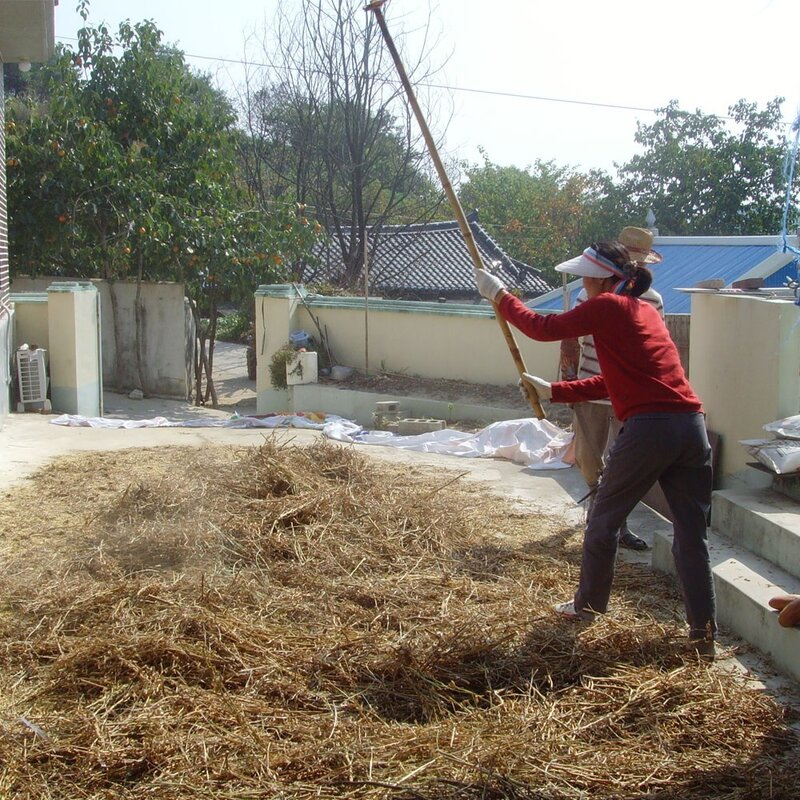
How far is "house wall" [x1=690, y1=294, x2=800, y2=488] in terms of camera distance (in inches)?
198

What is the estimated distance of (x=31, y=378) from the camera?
10820 mm

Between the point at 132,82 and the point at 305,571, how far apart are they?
11.6m

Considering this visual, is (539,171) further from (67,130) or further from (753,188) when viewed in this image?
(67,130)

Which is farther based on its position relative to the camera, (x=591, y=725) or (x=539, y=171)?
(x=539, y=171)

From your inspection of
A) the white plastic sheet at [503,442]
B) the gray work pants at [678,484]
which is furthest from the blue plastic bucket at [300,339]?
the gray work pants at [678,484]

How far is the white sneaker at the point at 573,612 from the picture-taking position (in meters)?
3.79

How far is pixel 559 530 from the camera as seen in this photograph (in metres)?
5.45

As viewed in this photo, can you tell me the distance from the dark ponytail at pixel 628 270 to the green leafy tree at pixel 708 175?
53.4ft

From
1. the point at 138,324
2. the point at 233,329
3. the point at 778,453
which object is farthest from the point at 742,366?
the point at 233,329

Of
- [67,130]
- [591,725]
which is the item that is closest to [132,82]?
[67,130]

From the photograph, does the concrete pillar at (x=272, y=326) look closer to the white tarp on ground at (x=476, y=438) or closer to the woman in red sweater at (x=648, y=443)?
the white tarp on ground at (x=476, y=438)

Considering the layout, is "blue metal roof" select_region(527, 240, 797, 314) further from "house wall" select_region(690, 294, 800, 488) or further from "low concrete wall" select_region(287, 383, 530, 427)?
"house wall" select_region(690, 294, 800, 488)

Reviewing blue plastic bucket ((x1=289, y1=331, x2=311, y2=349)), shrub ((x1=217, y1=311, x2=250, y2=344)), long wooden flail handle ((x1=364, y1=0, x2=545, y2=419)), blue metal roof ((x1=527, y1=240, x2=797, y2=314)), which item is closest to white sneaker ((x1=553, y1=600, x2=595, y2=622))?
long wooden flail handle ((x1=364, y1=0, x2=545, y2=419))

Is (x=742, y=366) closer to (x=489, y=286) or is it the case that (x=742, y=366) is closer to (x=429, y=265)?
(x=489, y=286)
